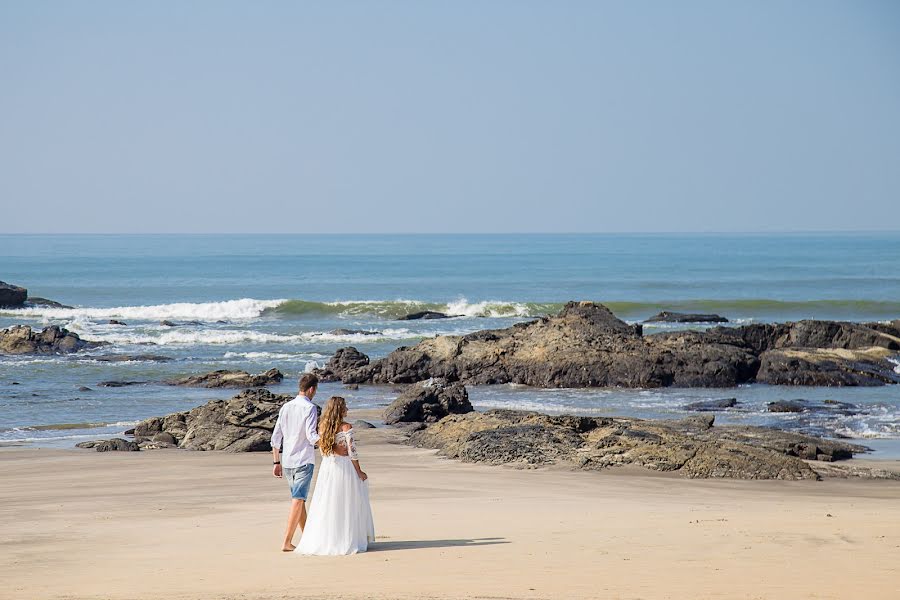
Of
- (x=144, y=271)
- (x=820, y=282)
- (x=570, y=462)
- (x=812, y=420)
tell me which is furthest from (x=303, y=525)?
(x=144, y=271)

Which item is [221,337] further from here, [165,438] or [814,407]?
[814,407]

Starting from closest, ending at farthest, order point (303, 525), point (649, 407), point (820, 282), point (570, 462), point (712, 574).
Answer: point (712, 574) < point (303, 525) < point (570, 462) < point (649, 407) < point (820, 282)

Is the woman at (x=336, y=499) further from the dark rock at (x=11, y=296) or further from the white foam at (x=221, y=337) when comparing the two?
the dark rock at (x=11, y=296)

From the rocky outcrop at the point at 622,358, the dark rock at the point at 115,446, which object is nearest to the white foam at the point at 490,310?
the rocky outcrop at the point at 622,358

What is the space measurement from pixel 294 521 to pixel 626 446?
6.57 m

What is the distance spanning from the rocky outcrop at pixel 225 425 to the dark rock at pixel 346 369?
8514 mm

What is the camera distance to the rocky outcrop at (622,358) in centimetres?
2577

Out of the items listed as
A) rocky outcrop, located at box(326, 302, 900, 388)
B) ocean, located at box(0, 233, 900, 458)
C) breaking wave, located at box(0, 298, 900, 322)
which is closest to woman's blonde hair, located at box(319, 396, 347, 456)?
ocean, located at box(0, 233, 900, 458)

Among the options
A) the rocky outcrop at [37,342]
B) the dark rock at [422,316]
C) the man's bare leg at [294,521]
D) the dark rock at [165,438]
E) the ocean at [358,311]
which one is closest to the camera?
the man's bare leg at [294,521]

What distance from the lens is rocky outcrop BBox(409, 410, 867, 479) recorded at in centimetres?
1412

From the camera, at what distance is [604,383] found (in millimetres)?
25641

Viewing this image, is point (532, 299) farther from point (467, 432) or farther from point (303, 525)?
point (303, 525)

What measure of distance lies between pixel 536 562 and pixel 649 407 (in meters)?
14.3

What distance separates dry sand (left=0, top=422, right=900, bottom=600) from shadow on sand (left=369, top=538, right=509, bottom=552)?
17mm
